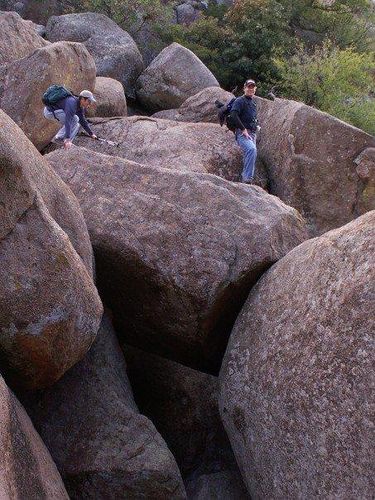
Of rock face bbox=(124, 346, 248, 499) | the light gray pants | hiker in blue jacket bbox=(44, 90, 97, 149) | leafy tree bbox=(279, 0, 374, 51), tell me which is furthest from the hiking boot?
leafy tree bbox=(279, 0, 374, 51)

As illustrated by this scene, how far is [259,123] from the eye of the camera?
14602mm

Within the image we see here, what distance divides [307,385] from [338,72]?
19879 mm

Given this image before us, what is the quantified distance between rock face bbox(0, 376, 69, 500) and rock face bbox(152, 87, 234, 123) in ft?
42.0

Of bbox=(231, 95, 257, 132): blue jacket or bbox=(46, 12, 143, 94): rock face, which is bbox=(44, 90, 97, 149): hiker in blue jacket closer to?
A: bbox=(231, 95, 257, 132): blue jacket

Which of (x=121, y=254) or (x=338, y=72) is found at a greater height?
(x=121, y=254)

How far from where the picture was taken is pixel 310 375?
4871 mm

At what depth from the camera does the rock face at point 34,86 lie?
1327 centimetres

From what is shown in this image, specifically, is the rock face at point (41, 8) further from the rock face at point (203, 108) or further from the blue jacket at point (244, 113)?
the blue jacket at point (244, 113)

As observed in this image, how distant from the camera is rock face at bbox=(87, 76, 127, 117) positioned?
17.0 metres

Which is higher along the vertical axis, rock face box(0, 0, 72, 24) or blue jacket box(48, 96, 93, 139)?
blue jacket box(48, 96, 93, 139)

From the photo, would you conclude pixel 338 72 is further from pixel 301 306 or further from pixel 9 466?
pixel 9 466

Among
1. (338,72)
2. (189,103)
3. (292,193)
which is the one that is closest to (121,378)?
(292,193)

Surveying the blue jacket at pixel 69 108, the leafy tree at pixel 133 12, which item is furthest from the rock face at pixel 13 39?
the leafy tree at pixel 133 12

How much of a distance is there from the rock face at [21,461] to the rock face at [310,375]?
5.97ft
